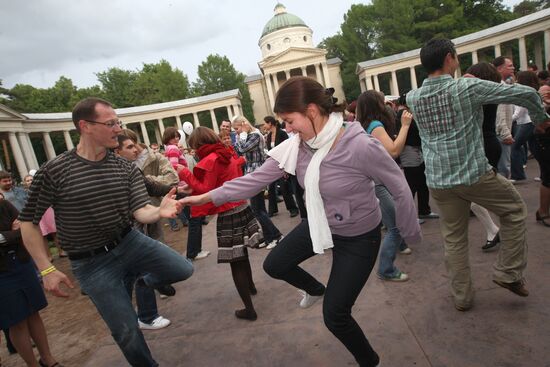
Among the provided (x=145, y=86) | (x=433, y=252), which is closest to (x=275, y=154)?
(x=433, y=252)

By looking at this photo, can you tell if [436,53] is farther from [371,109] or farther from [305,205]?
[305,205]

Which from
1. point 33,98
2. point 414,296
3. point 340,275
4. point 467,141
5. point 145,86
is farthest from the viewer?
point 145,86

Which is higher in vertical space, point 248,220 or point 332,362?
point 248,220

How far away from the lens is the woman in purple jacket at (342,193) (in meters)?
2.16

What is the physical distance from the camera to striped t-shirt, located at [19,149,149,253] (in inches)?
97.0

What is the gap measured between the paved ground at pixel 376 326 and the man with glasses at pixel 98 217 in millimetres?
920

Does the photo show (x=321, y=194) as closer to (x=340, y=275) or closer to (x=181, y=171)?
(x=340, y=275)

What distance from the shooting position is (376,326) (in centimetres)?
303

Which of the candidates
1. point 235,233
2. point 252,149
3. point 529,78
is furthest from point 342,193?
point 529,78

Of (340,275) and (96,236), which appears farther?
(96,236)

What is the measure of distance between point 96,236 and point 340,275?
1850 mm

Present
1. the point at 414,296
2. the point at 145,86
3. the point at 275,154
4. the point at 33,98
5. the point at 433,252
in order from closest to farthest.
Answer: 1. the point at 275,154
2. the point at 414,296
3. the point at 433,252
4. the point at 33,98
5. the point at 145,86

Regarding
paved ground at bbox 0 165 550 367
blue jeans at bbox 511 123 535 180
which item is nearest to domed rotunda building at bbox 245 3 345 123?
blue jeans at bbox 511 123 535 180

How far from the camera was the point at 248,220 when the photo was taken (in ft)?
12.5
